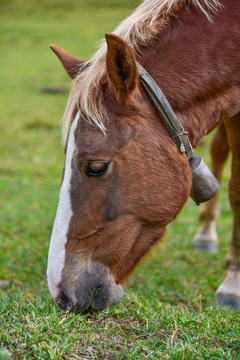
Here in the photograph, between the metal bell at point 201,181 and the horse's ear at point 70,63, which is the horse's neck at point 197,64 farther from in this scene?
the horse's ear at point 70,63

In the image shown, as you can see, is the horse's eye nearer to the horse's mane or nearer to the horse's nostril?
the horse's mane

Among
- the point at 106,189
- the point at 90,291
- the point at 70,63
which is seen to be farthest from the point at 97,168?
the point at 70,63

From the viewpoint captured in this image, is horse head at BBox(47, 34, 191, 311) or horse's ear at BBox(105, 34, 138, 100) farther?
horse head at BBox(47, 34, 191, 311)

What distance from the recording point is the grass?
96.3 inches

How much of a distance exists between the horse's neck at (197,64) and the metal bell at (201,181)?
160 millimetres

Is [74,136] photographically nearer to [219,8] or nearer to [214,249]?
[219,8]

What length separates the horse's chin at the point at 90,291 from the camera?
2.69 meters

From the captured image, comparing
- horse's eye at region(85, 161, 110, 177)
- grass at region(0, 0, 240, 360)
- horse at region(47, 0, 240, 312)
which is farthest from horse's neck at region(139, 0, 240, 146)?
grass at region(0, 0, 240, 360)

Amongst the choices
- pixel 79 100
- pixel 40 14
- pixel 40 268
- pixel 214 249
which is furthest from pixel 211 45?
pixel 40 14

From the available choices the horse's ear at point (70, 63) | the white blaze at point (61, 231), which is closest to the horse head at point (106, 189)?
the white blaze at point (61, 231)

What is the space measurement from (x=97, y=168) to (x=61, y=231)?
0.47 meters

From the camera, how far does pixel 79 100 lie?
9.20 ft

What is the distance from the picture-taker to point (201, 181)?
10.2ft

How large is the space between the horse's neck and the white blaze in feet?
2.32
